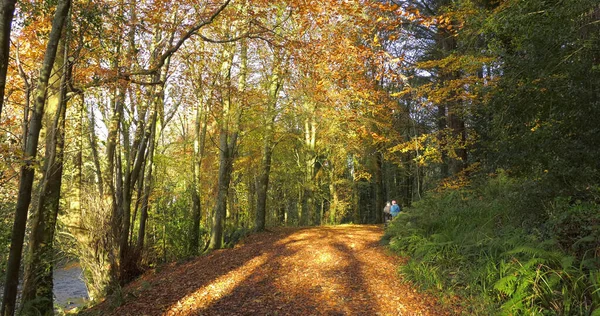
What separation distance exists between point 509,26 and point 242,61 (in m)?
8.47

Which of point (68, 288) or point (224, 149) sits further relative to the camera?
point (68, 288)

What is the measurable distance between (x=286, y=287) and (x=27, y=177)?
433 centimetres

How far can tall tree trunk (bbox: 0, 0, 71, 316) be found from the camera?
15.3 feet

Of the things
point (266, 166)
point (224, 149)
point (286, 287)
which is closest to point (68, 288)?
point (266, 166)

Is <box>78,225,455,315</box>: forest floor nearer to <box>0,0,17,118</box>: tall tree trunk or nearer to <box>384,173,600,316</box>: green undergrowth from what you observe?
<box>384,173,600,316</box>: green undergrowth

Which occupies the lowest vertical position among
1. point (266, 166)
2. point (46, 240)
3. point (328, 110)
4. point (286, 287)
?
point (286, 287)

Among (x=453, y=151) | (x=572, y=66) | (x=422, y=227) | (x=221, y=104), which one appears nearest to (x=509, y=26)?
(x=572, y=66)

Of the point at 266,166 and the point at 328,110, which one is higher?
the point at 328,110

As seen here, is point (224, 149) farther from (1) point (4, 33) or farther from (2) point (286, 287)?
(1) point (4, 33)

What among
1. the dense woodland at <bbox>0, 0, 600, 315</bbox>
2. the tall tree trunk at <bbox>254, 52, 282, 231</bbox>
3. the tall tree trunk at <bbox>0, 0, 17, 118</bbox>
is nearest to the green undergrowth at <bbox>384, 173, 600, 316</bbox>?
the dense woodland at <bbox>0, 0, 600, 315</bbox>

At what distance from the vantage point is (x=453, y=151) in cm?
1241

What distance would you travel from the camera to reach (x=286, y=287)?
6199 mm

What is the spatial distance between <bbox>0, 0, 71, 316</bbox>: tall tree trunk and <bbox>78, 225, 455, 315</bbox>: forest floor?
62.7 inches

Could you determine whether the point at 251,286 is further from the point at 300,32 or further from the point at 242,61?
the point at 242,61
